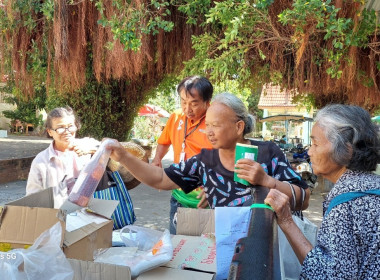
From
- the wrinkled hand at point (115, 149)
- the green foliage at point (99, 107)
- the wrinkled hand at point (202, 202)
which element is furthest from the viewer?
the green foliage at point (99, 107)

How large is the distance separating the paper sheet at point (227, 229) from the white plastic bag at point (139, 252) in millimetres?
207

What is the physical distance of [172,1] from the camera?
4.47m

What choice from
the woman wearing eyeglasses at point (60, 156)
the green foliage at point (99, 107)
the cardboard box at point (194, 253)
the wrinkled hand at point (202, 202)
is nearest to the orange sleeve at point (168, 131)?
the woman wearing eyeglasses at point (60, 156)

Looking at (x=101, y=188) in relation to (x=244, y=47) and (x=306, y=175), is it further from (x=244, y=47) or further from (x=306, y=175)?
(x=306, y=175)

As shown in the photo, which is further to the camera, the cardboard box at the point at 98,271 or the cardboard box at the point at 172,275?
the cardboard box at the point at 172,275

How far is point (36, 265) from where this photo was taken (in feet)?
4.34

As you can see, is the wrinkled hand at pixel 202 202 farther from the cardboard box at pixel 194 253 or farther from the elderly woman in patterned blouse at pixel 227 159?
the cardboard box at pixel 194 253

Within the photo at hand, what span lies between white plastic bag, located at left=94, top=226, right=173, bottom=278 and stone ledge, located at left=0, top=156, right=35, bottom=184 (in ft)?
26.3

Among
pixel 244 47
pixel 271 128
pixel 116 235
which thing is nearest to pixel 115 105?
pixel 244 47

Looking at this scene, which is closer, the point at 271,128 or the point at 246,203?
the point at 246,203

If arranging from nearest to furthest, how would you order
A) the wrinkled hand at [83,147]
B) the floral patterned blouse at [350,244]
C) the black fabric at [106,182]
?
the floral patterned blouse at [350,244], the black fabric at [106,182], the wrinkled hand at [83,147]

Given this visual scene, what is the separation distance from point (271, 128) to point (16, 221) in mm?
35878

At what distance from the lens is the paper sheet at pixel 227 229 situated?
1393mm

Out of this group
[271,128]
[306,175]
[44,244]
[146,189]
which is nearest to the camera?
[44,244]
